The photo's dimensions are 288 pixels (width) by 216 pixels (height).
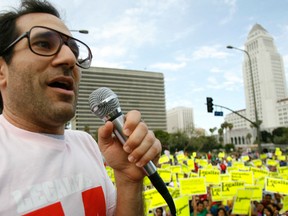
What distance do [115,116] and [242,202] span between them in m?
6.52

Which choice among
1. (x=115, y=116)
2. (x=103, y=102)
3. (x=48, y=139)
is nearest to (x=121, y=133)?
(x=115, y=116)

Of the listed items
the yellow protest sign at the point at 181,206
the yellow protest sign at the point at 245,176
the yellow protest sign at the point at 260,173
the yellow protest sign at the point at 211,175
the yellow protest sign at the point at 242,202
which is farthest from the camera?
the yellow protest sign at the point at 260,173

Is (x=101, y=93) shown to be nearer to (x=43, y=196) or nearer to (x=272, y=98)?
(x=43, y=196)

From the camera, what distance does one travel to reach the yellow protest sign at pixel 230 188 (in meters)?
7.52

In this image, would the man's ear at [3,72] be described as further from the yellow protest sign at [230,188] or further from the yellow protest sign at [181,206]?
the yellow protest sign at [230,188]

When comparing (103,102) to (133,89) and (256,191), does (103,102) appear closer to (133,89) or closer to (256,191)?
(256,191)

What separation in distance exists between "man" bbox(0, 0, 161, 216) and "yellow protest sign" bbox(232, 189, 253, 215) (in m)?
6.05

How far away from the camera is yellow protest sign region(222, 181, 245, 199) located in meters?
7.52

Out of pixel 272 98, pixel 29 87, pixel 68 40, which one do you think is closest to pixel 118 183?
pixel 29 87

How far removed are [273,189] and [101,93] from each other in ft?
→ 23.4

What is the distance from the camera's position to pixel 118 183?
1484mm

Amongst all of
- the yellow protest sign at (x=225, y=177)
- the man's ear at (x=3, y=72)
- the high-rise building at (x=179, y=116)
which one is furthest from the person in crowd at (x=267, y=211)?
the high-rise building at (x=179, y=116)

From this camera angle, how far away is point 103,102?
138cm

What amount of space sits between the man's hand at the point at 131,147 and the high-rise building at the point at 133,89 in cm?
Result: 9842
